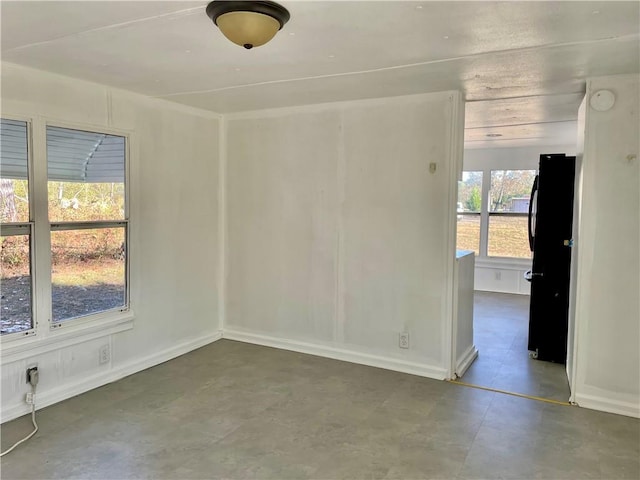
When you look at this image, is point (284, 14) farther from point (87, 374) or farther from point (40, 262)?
point (87, 374)

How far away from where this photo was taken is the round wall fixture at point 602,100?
304 centimetres

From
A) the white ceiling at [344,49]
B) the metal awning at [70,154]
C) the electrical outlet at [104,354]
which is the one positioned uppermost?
the white ceiling at [344,49]

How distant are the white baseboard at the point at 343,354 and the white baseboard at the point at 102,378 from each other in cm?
39

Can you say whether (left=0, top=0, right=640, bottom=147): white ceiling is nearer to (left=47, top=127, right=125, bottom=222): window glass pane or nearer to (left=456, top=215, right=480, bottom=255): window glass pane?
(left=47, top=127, right=125, bottom=222): window glass pane

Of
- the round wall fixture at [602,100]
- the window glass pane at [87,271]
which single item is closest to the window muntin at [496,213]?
the round wall fixture at [602,100]

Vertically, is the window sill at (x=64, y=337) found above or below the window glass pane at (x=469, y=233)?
below

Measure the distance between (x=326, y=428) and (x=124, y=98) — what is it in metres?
2.89

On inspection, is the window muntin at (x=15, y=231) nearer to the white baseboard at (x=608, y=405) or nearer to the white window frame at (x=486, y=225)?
the white baseboard at (x=608, y=405)

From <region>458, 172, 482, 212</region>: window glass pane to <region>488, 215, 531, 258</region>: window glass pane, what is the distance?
0.35 metres

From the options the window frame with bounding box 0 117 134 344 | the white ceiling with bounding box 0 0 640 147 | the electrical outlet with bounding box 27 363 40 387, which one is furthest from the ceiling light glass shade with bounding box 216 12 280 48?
the electrical outlet with bounding box 27 363 40 387

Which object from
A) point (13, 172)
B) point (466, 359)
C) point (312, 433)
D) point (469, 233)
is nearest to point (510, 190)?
point (469, 233)

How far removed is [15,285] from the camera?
3.01 metres

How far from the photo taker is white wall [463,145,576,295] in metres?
7.27

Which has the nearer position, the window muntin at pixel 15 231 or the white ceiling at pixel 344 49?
the white ceiling at pixel 344 49
